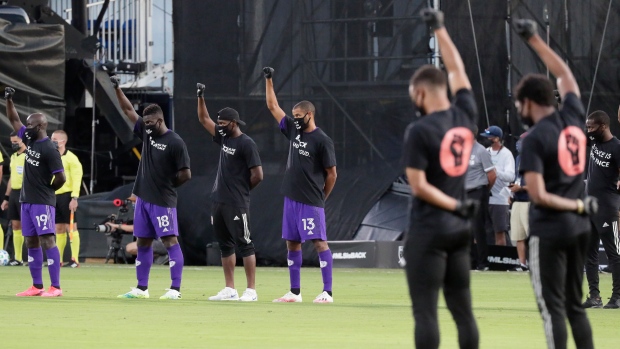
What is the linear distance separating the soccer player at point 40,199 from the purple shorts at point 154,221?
105cm

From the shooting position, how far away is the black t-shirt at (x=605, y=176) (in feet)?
41.9

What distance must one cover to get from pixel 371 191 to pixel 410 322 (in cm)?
1083

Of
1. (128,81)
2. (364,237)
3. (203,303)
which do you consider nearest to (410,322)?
(203,303)

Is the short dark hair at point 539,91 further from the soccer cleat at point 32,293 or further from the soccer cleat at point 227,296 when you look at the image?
the soccer cleat at point 32,293

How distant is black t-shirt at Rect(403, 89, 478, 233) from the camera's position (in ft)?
22.4

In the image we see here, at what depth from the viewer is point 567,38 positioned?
22.0 m

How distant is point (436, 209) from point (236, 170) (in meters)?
7.75

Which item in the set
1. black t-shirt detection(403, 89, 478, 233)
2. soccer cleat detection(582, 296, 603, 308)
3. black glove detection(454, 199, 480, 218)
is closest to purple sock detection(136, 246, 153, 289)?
soccer cleat detection(582, 296, 603, 308)

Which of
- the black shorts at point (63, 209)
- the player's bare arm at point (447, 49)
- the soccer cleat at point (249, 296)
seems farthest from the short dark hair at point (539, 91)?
the black shorts at point (63, 209)

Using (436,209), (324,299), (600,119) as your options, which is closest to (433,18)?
A: (436,209)

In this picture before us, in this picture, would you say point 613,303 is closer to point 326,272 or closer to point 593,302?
point 593,302

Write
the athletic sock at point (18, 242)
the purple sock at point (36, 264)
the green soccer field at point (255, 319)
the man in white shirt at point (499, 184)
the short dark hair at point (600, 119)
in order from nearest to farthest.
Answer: the green soccer field at point (255, 319), the short dark hair at point (600, 119), the purple sock at point (36, 264), the man in white shirt at point (499, 184), the athletic sock at point (18, 242)

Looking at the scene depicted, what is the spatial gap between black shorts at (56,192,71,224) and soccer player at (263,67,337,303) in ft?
27.2

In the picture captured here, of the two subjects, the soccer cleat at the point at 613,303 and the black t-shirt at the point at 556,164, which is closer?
the black t-shirt at the point at 556,164
